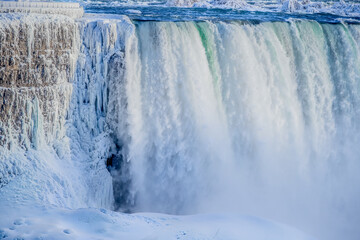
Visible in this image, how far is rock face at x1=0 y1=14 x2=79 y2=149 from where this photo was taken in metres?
7.02

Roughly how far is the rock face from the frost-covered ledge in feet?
0.58

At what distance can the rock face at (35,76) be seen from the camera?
276 inches

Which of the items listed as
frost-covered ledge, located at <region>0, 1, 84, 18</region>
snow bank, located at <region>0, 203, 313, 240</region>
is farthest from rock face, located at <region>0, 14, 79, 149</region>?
snow bank, located at <region>0, 203, 313, 240</region>

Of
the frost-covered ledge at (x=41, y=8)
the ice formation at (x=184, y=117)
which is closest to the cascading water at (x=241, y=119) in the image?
the ice formation at (x=184, y=117)

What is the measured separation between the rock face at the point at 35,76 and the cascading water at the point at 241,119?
92cm

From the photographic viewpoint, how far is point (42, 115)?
748cm

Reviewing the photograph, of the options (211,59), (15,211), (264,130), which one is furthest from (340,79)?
(15,211)

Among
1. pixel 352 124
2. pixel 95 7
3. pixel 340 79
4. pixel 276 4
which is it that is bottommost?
pixel 352 124

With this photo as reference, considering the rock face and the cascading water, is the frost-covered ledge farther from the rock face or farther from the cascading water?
the cascading water

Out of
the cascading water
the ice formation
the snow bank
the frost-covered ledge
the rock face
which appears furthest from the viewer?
the cascading water

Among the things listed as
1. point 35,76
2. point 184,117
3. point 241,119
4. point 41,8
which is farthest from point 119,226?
point 241,119

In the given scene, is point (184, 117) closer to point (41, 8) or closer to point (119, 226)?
point (119, 226)

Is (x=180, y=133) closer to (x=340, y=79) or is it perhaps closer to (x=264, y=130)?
(x=264, y=130)

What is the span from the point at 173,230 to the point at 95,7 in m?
7.94
